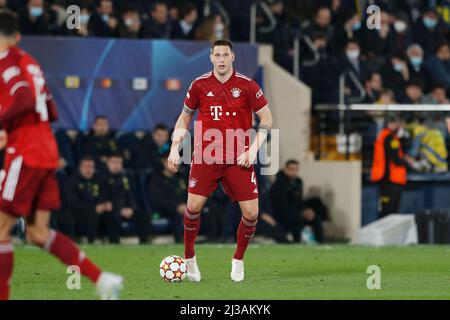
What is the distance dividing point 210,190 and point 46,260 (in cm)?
369

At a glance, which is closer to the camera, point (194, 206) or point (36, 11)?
point (194, 206)

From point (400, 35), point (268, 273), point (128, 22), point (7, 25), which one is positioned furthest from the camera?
point (400, 35)

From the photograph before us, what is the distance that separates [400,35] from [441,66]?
1074mm

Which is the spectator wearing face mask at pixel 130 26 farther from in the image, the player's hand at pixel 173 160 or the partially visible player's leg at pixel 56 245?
the partially visible player's leg at pixel 56 245

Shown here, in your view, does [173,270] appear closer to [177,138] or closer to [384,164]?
[177,138]

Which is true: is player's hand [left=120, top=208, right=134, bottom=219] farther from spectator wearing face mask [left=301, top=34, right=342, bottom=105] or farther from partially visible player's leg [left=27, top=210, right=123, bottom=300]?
partially visible player's leg [left=27, top=210, right=123, bottom=300]

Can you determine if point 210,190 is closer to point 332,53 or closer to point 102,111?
point 102,111

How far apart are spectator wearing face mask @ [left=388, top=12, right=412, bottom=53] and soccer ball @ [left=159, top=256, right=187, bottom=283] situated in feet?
42.2

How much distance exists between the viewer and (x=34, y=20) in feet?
67.3

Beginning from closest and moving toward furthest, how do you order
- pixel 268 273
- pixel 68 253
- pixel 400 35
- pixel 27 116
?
pixel 27 116
pixel 68 253
pixel 268 273
pixel 400 35

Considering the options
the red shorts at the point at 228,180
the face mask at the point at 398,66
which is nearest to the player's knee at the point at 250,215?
the red shorts at the point at 228,180

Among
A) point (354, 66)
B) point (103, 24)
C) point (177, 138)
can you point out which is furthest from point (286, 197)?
point (177, 138)

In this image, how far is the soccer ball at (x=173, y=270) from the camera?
1225cm

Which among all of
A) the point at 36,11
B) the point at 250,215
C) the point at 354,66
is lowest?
the point at 250,215
